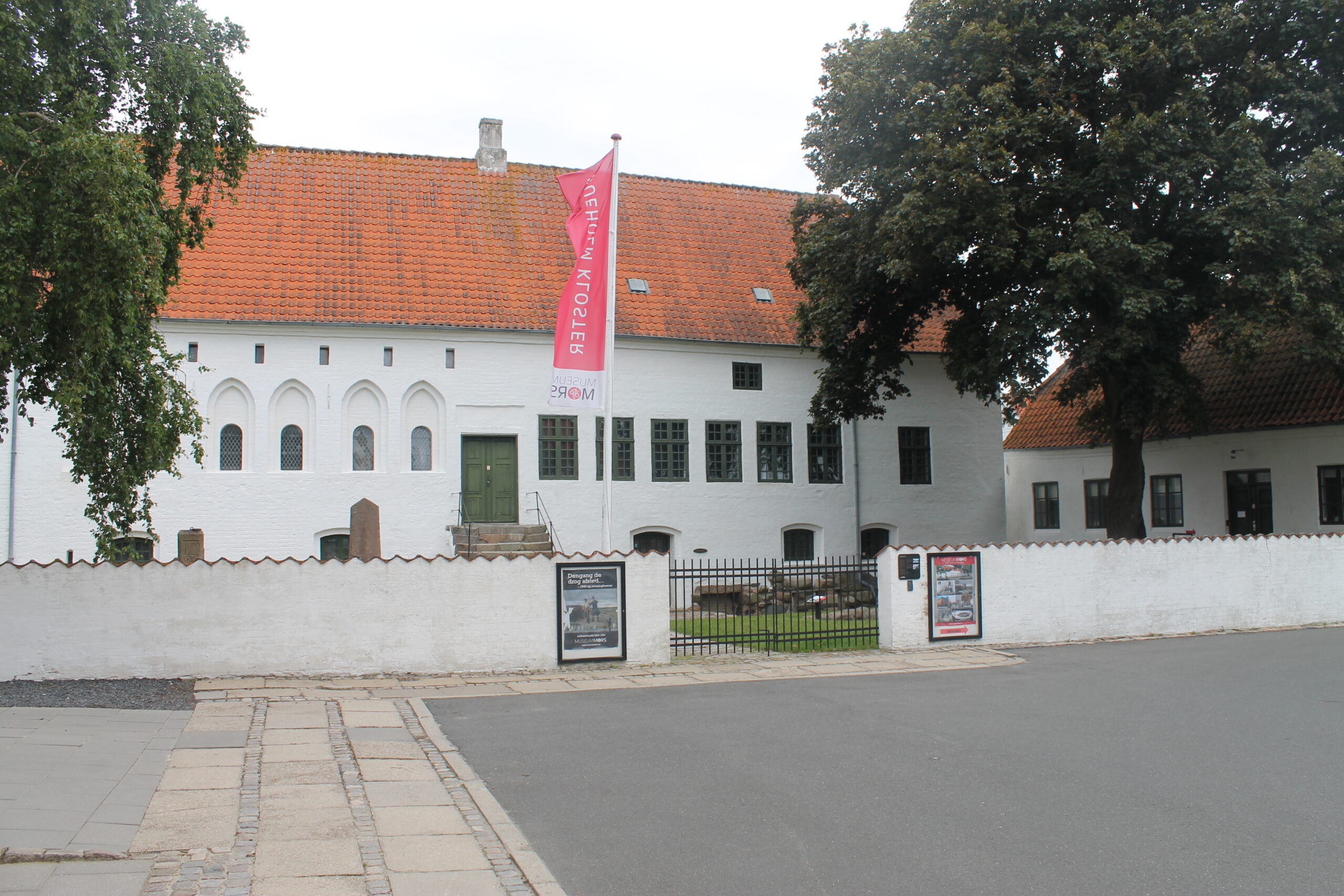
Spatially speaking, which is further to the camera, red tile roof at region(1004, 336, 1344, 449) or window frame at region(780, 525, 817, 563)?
window frame at region(780, 525, 817, 563)

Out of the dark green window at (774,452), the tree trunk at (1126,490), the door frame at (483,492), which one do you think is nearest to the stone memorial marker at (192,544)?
the door frame at (483,492)

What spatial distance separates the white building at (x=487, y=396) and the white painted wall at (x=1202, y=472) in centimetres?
472

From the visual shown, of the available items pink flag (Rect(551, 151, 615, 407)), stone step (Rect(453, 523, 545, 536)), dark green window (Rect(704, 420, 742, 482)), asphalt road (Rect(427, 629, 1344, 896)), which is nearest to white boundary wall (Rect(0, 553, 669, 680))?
asphalt road (Rect(427, 629, 1344, 896))

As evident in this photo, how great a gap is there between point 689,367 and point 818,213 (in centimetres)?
503

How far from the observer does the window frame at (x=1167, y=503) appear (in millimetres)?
30969

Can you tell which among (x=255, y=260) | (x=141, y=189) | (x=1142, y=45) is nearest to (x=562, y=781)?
(x=141, y=189)

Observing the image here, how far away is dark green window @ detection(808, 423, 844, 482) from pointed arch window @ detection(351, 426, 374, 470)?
37.3 ft

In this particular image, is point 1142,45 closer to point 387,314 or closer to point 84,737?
point 387,314

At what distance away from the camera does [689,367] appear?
27.4 metres

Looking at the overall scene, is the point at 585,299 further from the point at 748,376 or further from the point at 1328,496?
the point at 1328,496

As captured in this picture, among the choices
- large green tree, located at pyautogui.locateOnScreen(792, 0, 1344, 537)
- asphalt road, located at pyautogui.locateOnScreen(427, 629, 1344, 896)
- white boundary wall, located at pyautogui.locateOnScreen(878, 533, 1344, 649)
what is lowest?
asphalt road, located at pyautogui.locateOnScreen(427, 629, 1344, 896)

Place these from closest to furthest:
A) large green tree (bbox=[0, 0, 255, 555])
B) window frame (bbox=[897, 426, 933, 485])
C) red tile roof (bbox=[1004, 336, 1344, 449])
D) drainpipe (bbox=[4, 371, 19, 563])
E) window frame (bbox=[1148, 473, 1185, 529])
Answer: large green tree (bbox=[0, 0, 255, 555]) < drainpipe (bbox=[4, 371, 19, 563]) < red tile roof (bbox=[1004, 336, 1344, 449]) < window frame (bbox=[897, 426, 933, 485]) < window frame (bbox=[1148, 473, 1185, 529])

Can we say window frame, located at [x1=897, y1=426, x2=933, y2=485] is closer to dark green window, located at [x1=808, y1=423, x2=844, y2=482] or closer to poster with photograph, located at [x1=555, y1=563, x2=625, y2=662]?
dark green window, located at [x1=808, y1=423, x2=844, y2=482]

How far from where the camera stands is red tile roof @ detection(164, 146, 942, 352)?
24.9m
